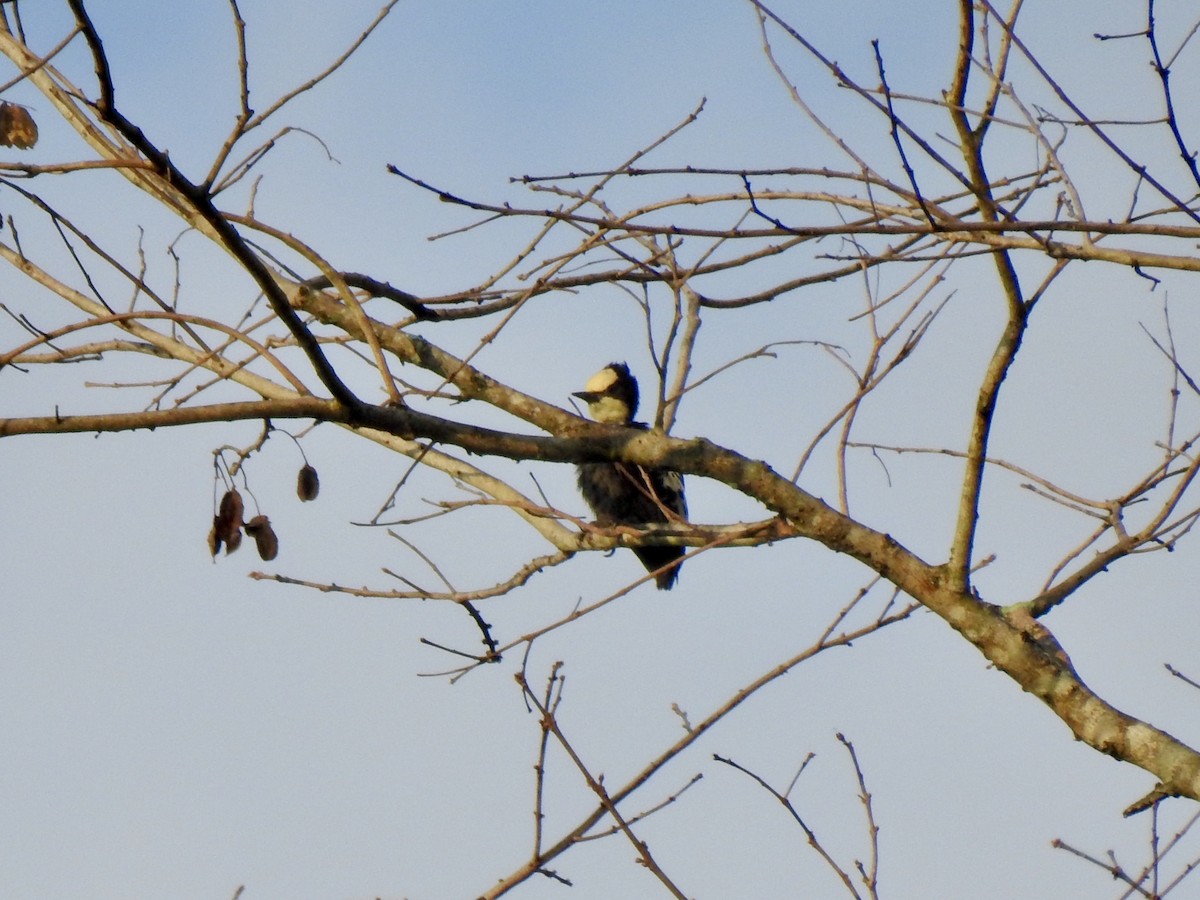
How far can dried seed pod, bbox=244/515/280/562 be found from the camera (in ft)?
10.1

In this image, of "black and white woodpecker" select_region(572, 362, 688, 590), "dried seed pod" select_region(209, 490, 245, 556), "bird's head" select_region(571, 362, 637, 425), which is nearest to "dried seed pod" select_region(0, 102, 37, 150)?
"dried seed pod" select_region(209, 490, 245, 556)

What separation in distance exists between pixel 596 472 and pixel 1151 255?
4.63 metres

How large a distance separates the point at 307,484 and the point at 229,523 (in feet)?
1.20

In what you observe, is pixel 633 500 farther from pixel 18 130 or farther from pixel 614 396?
pixel 18 130

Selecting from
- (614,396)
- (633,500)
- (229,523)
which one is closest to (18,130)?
(229,523)

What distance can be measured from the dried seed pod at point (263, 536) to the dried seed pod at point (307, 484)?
20cm

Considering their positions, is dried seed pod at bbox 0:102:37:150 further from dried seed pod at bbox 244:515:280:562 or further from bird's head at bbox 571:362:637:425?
bird's head at bbox 571:362:637:425

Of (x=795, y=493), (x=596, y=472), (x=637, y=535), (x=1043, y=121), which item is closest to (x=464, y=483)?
(x=637, y=535)

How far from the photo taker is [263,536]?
309 centimetres

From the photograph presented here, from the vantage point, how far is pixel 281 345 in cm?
322

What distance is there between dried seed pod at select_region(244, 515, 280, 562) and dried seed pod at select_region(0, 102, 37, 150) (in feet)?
3.06

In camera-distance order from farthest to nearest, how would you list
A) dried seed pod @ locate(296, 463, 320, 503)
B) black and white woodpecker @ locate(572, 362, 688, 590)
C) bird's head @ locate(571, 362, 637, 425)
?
1. bird's head @ locate(571, 362, 637, 425)
2. black and white woodpecker @ locate(572, 362, 688, 590)
3. dried seed pod @ locate(296, 463, 320, 503)

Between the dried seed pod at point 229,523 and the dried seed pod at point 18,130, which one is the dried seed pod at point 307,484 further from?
the dried seed pod at point 18,130

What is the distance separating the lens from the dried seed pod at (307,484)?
332 cm
